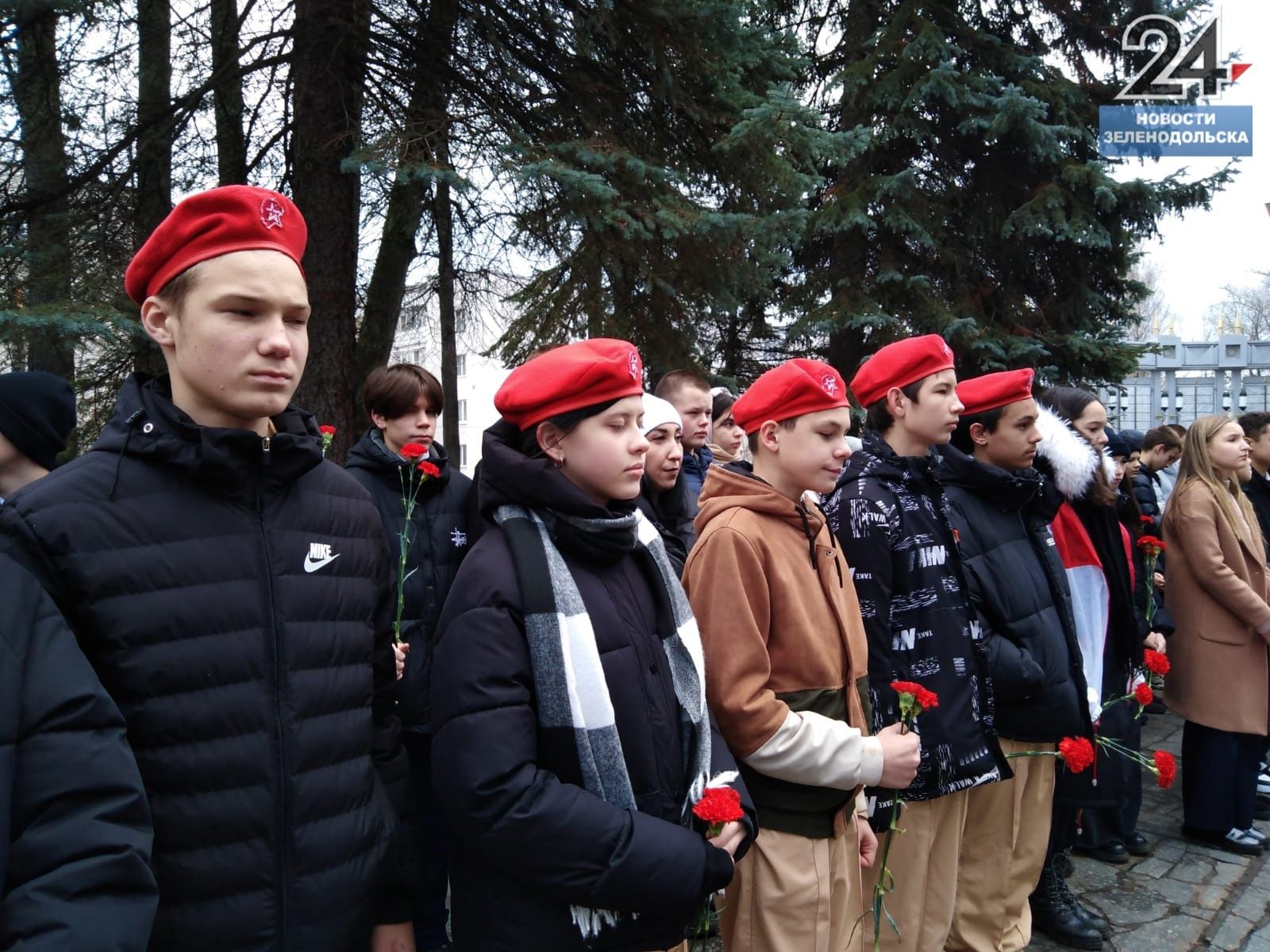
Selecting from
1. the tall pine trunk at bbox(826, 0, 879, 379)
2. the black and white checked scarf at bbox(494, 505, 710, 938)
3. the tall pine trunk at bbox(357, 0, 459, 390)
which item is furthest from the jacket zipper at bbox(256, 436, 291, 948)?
the tall pine trunk at bbox(826, 0, 879, 379)

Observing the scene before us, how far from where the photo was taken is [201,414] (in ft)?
5.36

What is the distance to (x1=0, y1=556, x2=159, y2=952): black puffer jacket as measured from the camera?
118cm

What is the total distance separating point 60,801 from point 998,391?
345 centimetres

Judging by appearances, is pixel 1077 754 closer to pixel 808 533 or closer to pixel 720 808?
pixel 808 533

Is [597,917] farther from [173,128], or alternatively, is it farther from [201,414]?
[173,128]

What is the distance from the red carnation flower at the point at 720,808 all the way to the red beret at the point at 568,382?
0.85m

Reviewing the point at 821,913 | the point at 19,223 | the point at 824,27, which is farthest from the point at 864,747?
the point at 824,27

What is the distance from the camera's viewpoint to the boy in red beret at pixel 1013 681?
3367mm

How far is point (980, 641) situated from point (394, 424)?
90.3 inches

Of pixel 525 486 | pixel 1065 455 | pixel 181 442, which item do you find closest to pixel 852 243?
pixel 1065 455

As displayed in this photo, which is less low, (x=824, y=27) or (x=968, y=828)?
(x=824, y=27)

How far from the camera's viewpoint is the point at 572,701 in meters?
1.78

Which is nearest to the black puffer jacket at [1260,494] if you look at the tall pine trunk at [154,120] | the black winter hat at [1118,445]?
the black winter hat at [1118,445]

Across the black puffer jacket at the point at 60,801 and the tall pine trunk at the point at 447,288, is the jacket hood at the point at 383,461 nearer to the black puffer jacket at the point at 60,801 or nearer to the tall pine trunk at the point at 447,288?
the tall pine trunk at the point at 447,288
